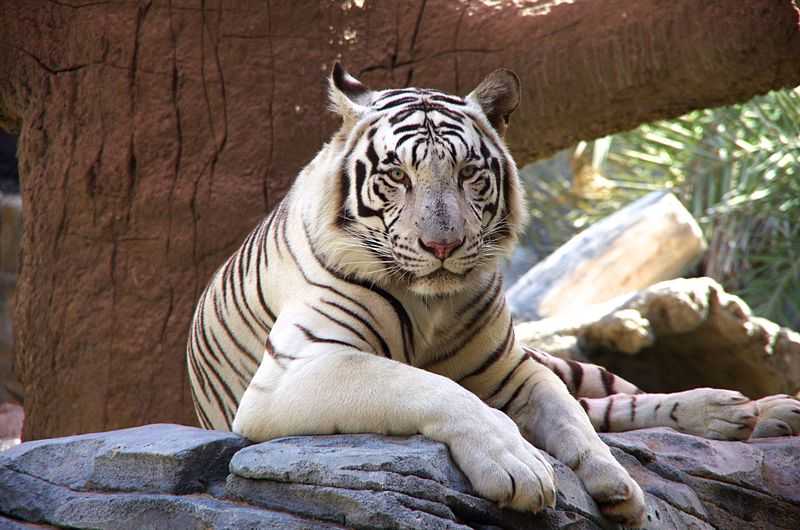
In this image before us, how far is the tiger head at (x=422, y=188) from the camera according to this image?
282cm

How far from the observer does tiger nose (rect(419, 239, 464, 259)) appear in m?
2.77

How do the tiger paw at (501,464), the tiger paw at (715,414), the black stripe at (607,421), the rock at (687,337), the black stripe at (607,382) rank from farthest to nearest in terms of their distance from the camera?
the rock at (687,337) < the black stripe at (607,382) < the black stripe at (607,421) < the tiger paw at (715,414) < the tiger paw at (501,464)

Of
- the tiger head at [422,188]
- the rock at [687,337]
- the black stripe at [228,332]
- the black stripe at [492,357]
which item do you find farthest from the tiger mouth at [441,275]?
the rock at [687,337]

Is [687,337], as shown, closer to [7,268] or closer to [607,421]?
[607,421]

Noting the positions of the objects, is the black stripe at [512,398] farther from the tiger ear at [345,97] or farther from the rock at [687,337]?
the rock at [687,337]

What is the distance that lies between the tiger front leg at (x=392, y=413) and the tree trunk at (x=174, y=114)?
6.04 ft

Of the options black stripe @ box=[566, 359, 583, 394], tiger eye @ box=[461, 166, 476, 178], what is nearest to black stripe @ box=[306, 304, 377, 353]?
tiger eye @ box=[461, 166, 476, 178]

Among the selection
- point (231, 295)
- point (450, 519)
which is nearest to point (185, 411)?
point (231, 295)

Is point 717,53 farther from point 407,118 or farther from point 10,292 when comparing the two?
point 10,292

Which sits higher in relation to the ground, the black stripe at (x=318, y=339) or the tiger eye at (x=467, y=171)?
the tiger eye at (x=467, y=171)

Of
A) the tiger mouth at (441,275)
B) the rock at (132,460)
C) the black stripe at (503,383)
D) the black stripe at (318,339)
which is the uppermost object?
the tiger mouth at (441,275)

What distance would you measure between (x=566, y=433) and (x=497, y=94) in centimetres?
114

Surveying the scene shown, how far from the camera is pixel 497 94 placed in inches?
128

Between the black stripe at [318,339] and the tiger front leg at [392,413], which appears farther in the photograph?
the black stripe at [318,339]
